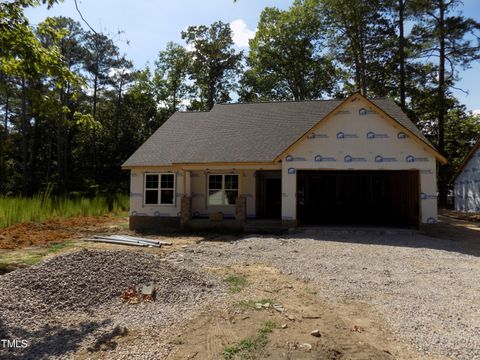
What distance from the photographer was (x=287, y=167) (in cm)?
1538

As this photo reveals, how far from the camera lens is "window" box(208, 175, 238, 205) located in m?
17.8

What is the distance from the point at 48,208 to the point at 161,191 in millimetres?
5975

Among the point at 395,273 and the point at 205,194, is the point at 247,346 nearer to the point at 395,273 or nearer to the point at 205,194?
the point at 395,273

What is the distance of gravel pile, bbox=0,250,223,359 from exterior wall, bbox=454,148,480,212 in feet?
81.1

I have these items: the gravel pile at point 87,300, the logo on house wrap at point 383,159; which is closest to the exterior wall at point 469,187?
the logo on house wrap at point 383,159

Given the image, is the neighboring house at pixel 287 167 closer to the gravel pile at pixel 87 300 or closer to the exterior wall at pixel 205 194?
the exterior wall at pixel 205 194

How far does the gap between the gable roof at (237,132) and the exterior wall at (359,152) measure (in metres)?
0.57

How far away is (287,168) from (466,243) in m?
6.80

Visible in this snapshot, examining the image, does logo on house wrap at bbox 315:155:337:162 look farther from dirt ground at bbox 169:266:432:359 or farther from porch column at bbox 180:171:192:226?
dirt ground at bbox 169:266:432:359

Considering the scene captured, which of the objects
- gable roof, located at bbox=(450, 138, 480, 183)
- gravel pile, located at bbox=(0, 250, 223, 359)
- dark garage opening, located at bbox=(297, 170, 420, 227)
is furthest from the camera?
gable roof, located at bbox=(450, 138, 480, 183)

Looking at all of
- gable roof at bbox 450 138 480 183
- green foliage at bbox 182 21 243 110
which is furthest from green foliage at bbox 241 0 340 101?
gable roof at bbox 450 138 480 183

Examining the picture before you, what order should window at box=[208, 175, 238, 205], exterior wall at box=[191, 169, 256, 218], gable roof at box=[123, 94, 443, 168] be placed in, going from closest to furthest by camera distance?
gable roof at box=[123, 94, 443, 168]
exterior wall at box=[191, 169, 256, 218]
window at box=[208, 175, 238, 205]

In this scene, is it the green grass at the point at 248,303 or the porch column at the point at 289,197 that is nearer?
the green grass at the point at 248,303

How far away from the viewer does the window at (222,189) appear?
702 inches
